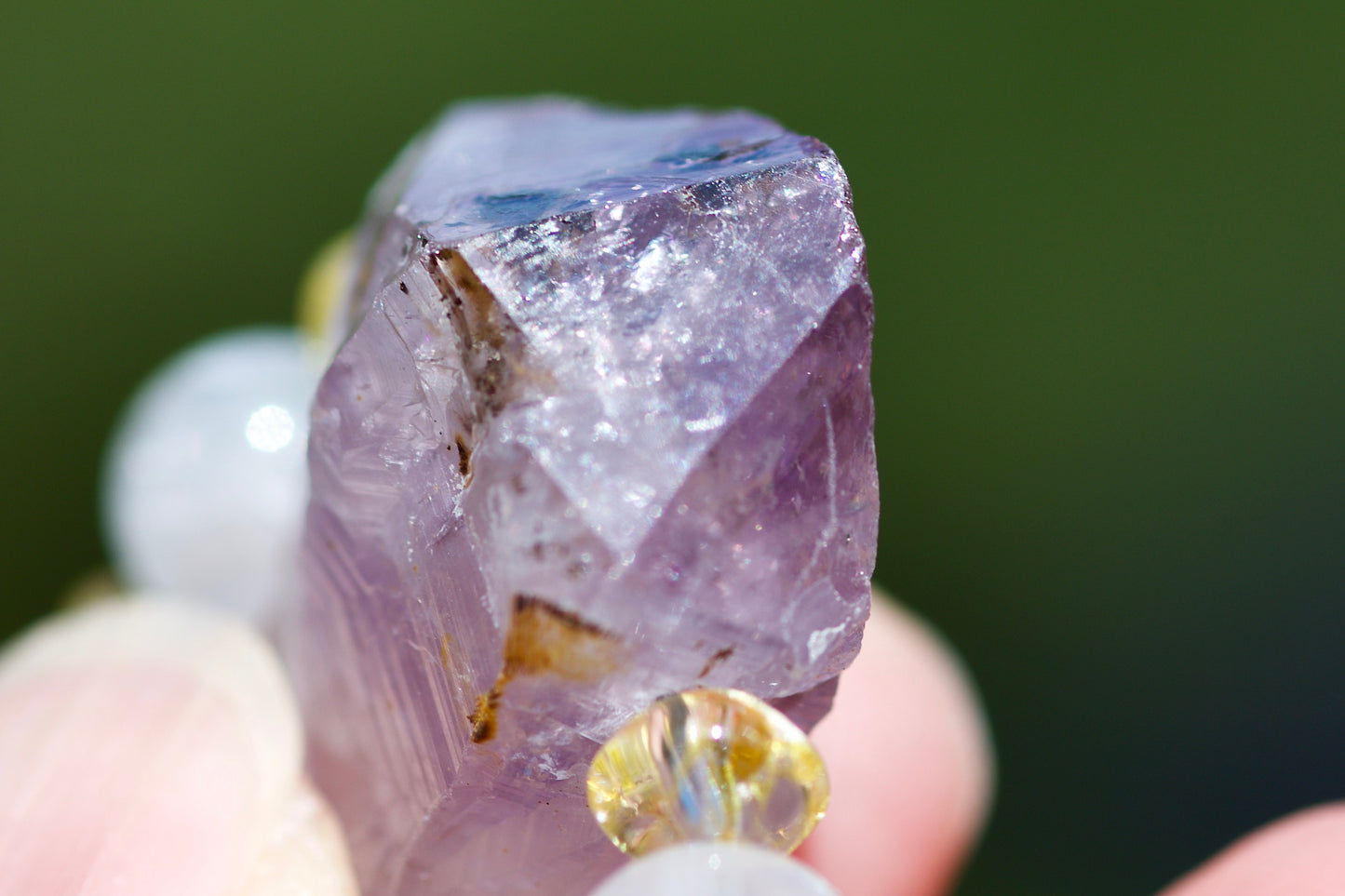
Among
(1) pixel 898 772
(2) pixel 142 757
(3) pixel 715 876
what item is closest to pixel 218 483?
(2) pixel 142 757

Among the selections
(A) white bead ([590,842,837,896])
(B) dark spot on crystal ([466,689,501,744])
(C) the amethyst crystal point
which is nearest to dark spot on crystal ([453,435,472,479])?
(C) the amethyst crystal point

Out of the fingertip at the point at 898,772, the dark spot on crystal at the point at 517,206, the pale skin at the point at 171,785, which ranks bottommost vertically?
the fingertip at the point at 898,772

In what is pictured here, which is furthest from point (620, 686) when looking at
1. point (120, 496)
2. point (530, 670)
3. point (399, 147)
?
point (399, 147)

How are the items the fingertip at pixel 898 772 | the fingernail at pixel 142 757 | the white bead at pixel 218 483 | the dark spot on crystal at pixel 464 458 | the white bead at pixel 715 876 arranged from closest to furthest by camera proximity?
the white bead at pixel 715 876 → the dark spot on crystal at pixel 464 458 → the fingernail at pixel 142 757 → the white bead at pixel 218 483 → the fingertip at pixel 898 772

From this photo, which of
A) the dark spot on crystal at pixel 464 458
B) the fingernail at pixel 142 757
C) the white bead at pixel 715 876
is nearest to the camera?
the white bead at pixel 715 876

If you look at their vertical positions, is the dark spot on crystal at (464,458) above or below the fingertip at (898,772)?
above

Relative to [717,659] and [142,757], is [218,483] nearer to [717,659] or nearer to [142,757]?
[142,757]

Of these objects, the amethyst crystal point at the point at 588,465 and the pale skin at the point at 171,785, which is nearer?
the amethyst crystal point at the point at 588,465

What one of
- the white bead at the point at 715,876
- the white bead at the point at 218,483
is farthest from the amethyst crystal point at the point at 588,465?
the white bead at the point at 218,483

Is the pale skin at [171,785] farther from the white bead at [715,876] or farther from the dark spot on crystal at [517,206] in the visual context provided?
the dark spot on crystal at [517,206]
